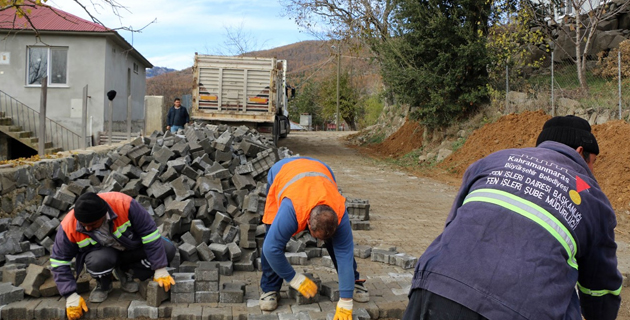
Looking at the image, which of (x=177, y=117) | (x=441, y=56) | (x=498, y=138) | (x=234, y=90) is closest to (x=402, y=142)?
(x=441, y=56)

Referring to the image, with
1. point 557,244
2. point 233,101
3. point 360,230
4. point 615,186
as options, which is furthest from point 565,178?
point 233,101

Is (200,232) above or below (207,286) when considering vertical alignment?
above

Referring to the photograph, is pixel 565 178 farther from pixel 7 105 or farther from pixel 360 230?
pixel 7 105

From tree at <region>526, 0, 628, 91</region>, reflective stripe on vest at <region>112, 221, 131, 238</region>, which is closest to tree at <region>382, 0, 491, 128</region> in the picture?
tree at <region>526, 0, 628, 91</region>

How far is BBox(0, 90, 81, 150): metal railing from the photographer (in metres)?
17.0

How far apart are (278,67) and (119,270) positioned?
39.8ft

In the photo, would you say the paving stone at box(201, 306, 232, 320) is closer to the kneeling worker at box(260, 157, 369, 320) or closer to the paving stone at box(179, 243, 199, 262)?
the kneeling worker at box(260, 157, 369, 320)

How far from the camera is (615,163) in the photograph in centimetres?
968

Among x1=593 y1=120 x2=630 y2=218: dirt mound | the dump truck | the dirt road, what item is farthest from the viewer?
the dump truck

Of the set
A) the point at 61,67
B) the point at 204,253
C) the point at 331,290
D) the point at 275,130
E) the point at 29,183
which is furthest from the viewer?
the point at 61,67

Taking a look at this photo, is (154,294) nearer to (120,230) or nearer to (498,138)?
(120,230)

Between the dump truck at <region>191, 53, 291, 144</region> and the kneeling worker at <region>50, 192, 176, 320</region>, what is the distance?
10.9m

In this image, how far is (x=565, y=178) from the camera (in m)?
2.11

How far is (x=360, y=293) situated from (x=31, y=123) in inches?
644
